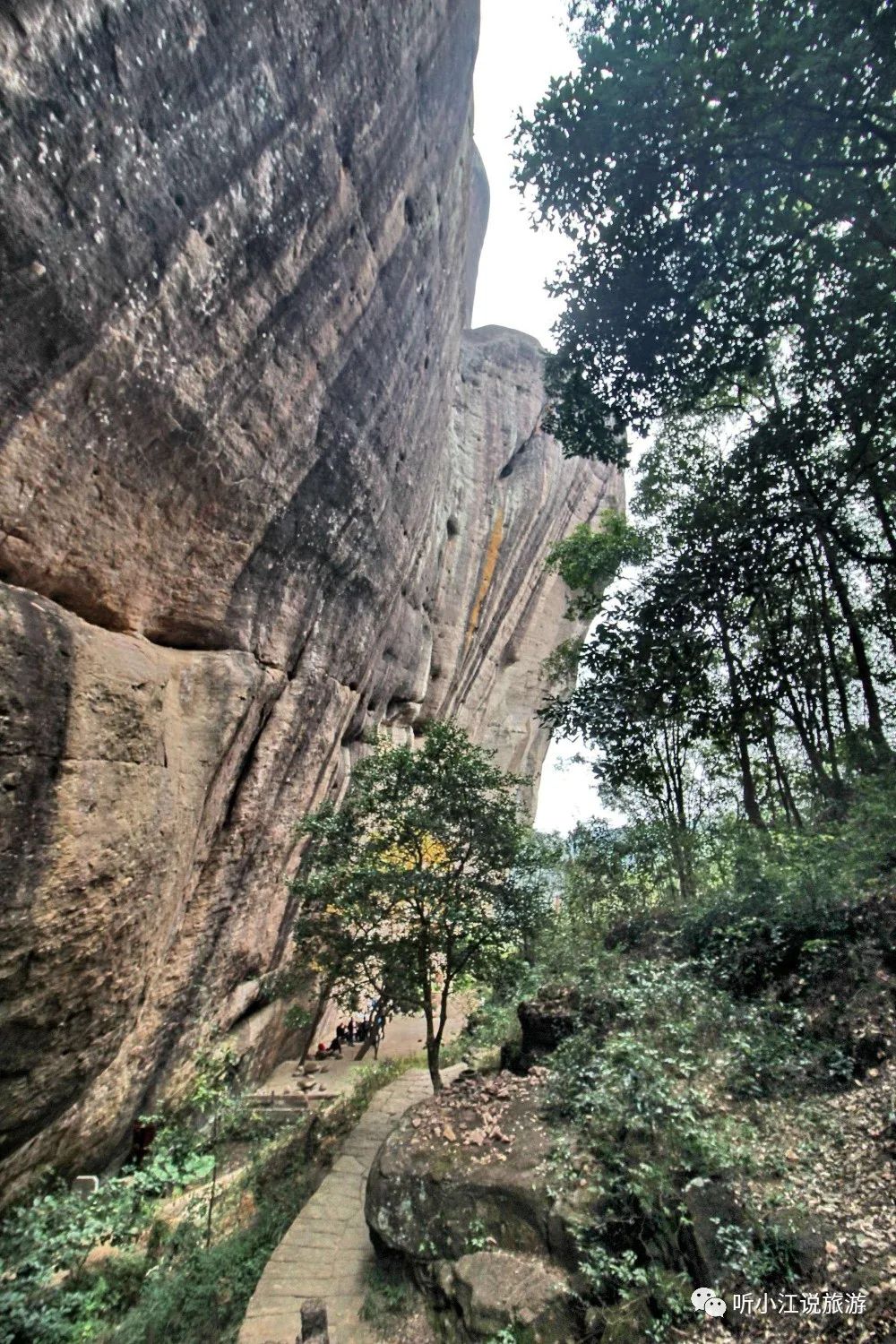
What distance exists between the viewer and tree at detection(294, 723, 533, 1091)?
8164 millimetres

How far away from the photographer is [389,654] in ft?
47.5

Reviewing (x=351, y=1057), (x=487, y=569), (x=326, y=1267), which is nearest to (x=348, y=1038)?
(x=351, y=1057)

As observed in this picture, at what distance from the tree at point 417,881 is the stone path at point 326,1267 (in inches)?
65.4

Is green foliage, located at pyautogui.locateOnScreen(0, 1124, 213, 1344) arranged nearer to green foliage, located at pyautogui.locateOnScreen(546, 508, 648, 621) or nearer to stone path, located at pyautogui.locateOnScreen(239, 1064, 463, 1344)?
stone path, located at pyautogui.locateOnScreen(239, 1064, 463, 1344)

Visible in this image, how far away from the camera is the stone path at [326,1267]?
506 centimetres

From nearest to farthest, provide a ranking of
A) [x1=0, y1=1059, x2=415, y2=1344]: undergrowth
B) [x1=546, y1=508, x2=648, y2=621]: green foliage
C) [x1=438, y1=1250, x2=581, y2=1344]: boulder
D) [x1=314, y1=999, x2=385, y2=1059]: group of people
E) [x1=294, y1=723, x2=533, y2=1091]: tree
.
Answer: [x1=438, y1=1250, x2=581, y2=1344]: boulder < [x1=0, y1=1059, x2=415, y2=1344]: undergrowth < [x1=294, y1=723, x2=533, y2=1091]: tree < [x1=314, y1=999, x2=385, y2=1059]: group of people < [x1=546, y1=508, x2=648, y2=621]: green foliage

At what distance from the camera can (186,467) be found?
6535mm

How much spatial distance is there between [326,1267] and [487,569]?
57.3 ft

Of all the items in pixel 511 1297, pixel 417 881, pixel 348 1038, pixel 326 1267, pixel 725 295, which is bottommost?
pixel 326 1267

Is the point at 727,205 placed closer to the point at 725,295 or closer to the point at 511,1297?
the point at 725,295

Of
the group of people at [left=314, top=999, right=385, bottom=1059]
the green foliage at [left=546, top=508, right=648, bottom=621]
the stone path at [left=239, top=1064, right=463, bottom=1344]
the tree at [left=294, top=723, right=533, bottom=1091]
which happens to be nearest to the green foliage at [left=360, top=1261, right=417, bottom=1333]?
the stone path at [left=239, top=1064, right=463, bottom=1344]

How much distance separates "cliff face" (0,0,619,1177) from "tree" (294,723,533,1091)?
1258 millimetres

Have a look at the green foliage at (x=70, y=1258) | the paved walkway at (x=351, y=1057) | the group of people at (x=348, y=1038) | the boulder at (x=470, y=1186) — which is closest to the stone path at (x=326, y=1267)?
the boulder at (x=470, y=1186)

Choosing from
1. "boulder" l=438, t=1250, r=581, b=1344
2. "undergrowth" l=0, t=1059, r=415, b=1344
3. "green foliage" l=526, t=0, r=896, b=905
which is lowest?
"undergrowth" l=0, t=1059, r=415, b=1344
